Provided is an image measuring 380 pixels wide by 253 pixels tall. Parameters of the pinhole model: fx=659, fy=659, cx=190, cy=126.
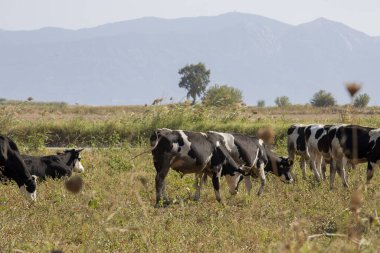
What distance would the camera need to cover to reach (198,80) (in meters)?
114

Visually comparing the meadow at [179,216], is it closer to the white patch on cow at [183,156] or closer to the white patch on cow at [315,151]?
the white patch on cow at [315,151]

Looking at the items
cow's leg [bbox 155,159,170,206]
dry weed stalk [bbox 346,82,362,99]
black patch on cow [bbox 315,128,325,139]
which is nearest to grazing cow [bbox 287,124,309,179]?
black patch on cow [bbox 315,128,325,139]

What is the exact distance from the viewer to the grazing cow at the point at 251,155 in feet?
47.2

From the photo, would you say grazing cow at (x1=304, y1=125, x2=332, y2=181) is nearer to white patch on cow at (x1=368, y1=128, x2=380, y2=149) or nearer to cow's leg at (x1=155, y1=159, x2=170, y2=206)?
white patch on cow at (x1=368, y1=128, x2=380, y2=149)

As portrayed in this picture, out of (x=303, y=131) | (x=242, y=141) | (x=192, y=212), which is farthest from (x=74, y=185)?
(x=303, y=131)

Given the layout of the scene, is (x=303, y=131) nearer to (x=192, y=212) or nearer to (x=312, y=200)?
(x=312, y=200)

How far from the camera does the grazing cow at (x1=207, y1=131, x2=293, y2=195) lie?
47.2 ft

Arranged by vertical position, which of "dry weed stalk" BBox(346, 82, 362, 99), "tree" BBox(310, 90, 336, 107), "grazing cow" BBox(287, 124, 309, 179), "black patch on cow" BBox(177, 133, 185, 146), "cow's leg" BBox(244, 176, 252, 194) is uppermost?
"dry weed stalk" BBox(346, 82, 362, 99)

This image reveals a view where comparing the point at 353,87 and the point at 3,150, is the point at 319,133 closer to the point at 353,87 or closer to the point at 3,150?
the point at 3,150

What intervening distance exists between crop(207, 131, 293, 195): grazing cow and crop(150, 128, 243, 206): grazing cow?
377 millimetres

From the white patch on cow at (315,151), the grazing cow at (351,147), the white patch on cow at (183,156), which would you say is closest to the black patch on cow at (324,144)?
the white patch on cow at (315,151)

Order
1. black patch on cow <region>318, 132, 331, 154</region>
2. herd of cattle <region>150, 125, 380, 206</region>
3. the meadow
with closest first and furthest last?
the meadow, herd of cattle <region>150, 125, 380, 206</region>, black patch on cow <region>318, 132, 331, 154</region>

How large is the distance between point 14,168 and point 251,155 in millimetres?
5186

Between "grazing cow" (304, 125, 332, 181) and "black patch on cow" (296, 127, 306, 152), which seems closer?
"grazing cow" (304, 125, 332, 181)
